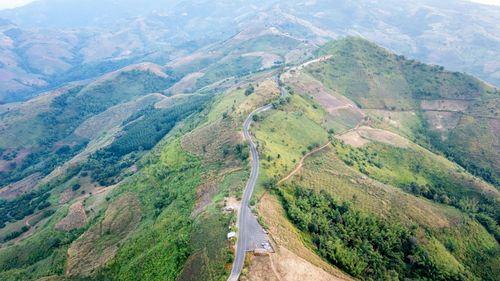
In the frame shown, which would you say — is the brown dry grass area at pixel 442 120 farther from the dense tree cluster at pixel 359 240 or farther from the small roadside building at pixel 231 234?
the small roadside building at pixel 231 234

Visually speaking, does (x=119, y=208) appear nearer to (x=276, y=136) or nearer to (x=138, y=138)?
(x=276, y=136)

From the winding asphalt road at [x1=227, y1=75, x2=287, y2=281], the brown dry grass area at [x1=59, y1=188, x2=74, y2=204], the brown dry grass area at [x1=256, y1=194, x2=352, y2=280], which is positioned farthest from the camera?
the brown dry grass area at [x1=59, y1=188, x2=74, y2=204]

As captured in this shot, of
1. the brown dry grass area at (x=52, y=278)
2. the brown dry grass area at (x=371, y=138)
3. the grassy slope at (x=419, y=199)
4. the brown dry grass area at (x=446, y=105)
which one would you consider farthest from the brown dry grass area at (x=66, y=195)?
the brown dry grass area at (x=446, y=105)

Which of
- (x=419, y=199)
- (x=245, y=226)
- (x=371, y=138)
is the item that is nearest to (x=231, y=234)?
(x=245, y=226)

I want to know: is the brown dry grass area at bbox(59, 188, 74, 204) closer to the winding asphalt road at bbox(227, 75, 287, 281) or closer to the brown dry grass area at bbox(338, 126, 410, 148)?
the winding asphalt road at bbox(227, 75, 287, 281)

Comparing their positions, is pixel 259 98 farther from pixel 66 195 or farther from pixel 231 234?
pixel 66 195

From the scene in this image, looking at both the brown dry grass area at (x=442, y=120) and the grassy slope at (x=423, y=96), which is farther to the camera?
the brown dry grass area at (x=442, y=120)

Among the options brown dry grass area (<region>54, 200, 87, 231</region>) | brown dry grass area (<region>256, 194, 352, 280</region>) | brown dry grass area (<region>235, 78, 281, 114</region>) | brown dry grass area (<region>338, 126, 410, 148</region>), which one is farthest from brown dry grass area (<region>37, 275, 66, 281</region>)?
brown dry grass area (<region>338, 126, 410, 148</region>)
